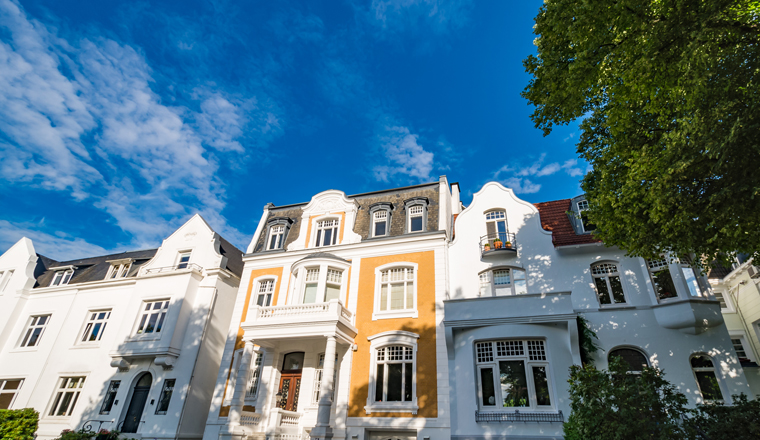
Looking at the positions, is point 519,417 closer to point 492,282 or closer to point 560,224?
point 492,282

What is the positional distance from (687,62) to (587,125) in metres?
4.47

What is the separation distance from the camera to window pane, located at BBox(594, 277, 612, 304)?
52.5 feet

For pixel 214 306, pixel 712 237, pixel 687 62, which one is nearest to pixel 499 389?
→ pixel 712 237

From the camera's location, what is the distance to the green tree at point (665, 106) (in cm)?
843

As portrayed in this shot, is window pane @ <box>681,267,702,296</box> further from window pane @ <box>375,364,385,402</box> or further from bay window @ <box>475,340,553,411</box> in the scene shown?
window pane @ <box>375,364,385,402</box>

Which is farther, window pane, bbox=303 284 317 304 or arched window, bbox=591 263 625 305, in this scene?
window pane, bbox=303 284 317 304

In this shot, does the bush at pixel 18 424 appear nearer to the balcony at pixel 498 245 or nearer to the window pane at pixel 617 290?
the balcony at pixel 498 245

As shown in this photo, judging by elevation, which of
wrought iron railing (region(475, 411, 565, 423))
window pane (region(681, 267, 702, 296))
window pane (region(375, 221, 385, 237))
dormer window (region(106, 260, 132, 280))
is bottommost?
wrought iron railing (region(475, 411, 565, 423))

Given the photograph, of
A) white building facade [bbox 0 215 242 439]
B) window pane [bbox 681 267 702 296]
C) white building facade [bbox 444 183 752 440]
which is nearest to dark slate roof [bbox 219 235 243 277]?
white building facade [bbox 0 215 242 439]

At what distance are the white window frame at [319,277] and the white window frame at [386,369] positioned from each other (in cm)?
286

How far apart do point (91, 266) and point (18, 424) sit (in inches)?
431

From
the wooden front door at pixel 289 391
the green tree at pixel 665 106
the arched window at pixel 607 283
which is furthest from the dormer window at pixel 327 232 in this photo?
Result: the green tree at pixel 665 106

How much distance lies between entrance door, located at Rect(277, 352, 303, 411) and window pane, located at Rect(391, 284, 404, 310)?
5.19 meters

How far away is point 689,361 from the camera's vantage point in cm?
1402
